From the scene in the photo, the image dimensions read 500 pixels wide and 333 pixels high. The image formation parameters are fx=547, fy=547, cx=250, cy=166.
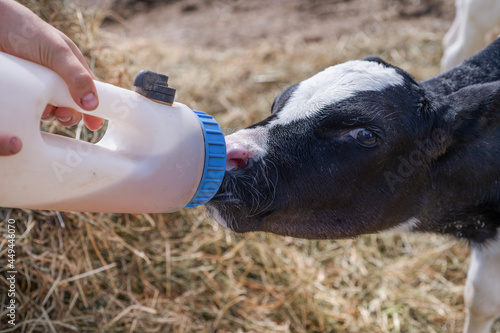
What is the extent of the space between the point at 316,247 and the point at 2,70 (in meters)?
3.03

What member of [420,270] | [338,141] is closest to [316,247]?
[420,270]

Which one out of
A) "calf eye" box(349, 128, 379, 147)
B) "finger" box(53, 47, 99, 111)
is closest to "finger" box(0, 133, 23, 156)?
"finger" box(53, 47, 99, 111)

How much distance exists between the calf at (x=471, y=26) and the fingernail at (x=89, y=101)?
3.96 m

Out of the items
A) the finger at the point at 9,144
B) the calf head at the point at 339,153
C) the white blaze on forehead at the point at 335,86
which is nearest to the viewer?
the finger at the point at 9,144

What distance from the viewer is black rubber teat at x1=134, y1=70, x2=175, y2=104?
6.21 ft

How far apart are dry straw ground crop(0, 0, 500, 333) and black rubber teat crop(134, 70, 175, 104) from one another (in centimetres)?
126

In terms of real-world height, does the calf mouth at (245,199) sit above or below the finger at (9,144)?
above

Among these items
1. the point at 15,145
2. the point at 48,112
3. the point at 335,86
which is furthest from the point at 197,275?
the point at 15,145

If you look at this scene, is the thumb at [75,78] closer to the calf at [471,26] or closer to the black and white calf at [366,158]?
the black and white calf at [366,158]

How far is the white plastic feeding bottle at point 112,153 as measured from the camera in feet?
5.28

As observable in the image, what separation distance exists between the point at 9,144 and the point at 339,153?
1318 millimetres

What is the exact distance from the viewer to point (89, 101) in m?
1.71

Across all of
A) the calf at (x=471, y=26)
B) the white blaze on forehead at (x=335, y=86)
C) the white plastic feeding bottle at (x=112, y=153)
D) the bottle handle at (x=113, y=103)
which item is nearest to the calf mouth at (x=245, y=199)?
the white plastic feeding bottle at (x=112, y=153)

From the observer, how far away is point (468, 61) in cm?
293
